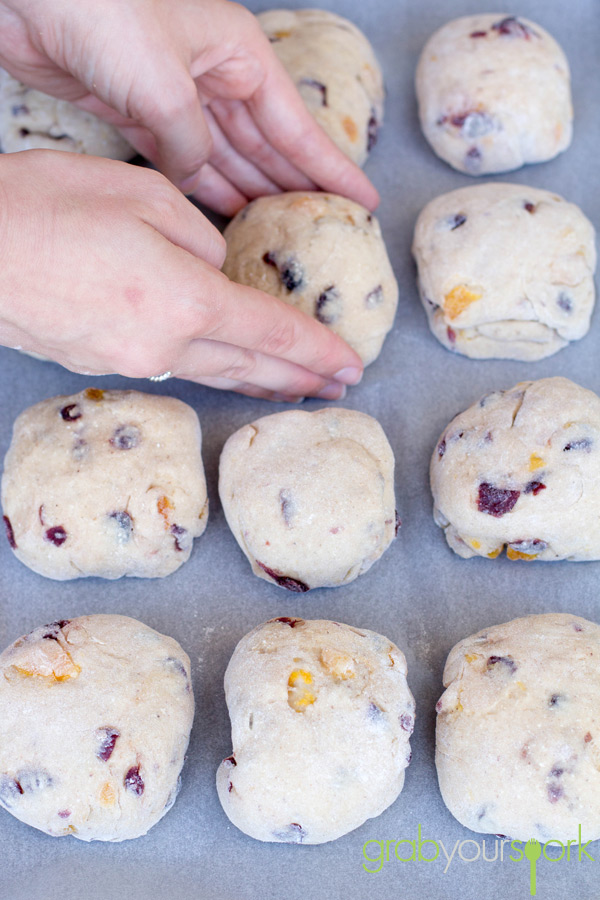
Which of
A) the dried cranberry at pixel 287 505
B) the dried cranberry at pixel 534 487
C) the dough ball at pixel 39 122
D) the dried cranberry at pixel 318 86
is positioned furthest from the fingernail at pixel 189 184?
the dried cranberry at pixel 534 487

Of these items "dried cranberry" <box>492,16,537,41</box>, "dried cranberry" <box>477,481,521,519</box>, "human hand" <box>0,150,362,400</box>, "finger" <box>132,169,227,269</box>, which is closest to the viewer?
"human hand" <box>0,150,362,400</box>

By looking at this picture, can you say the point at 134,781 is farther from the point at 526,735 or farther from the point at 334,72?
the point at 334,72

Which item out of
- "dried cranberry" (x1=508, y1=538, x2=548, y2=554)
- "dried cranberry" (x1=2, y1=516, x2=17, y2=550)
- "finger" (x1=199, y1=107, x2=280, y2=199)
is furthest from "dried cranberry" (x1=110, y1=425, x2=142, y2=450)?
"dried cranberry" (x1=508, y1=538, x2=548, y2=554)

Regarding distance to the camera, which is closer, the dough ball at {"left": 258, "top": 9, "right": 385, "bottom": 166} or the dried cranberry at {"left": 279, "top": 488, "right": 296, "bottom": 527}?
the dried cranberry at {"left": 279, "top": 488, "right": 296, "bottom": 527}

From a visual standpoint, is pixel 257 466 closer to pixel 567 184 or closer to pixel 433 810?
pixel 433 810

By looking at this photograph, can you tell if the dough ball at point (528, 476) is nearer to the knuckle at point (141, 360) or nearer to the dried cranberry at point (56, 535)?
the knuckle at point (141, 360)

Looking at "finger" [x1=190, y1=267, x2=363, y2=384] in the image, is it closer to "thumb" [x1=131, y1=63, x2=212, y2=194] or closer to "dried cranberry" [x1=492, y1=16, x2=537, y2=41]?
"thumb" [x1=131, y1=63, x2=212, y2=194]

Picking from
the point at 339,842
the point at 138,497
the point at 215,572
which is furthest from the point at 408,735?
the point at 138,497
